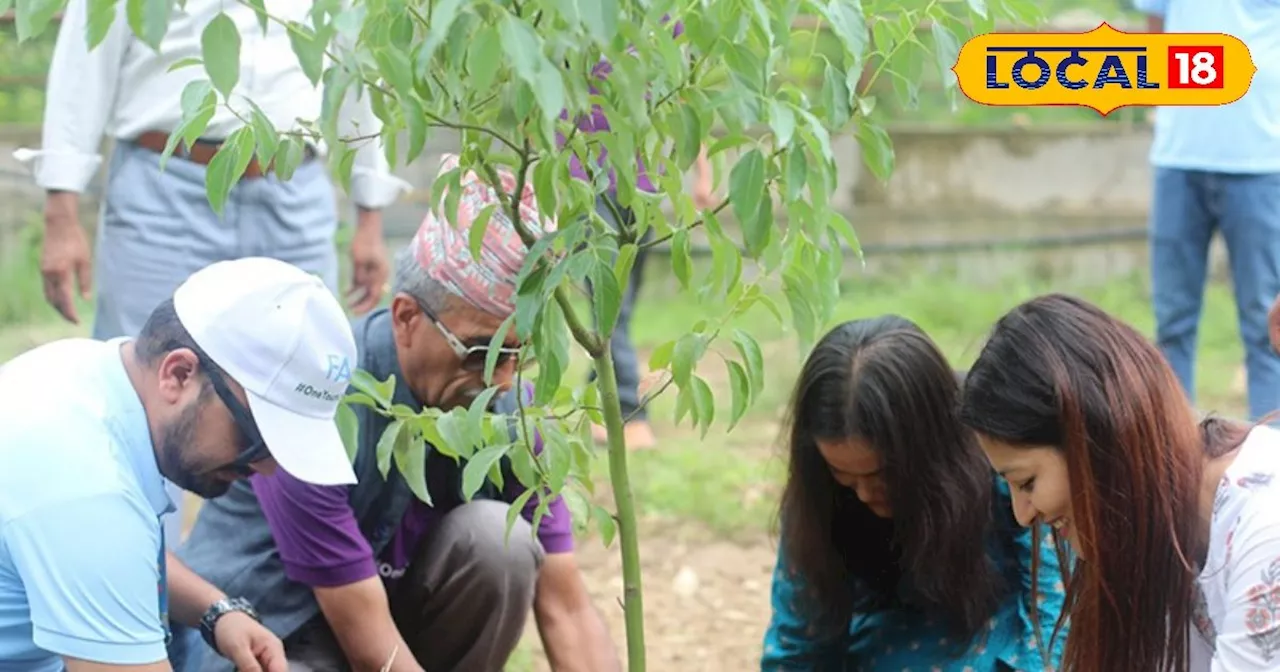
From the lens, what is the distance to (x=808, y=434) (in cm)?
238

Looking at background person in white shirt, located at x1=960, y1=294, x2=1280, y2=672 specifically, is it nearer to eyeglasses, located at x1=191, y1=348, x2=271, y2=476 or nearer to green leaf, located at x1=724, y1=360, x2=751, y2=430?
green leaf, located at x1=724, y1=360, x2=751, y2=430

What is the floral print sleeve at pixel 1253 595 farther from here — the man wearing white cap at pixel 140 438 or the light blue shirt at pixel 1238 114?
the light blue shirt at pixel 1238 114

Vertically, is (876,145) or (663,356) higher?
(876,145)

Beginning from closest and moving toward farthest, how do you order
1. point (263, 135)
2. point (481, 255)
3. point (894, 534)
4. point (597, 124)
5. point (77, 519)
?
1. point (263, 135)
2. point (77, 519)
3. point (597, 124)
4. point (481, 255)
5. point (894, 534)

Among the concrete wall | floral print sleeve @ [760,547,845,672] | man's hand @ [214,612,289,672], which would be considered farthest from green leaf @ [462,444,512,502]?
the concrete wall

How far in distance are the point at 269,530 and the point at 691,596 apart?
1.39 metres

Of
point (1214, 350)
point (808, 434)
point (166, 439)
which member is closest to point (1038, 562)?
point (808, 434)

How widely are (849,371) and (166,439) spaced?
2.91 ft

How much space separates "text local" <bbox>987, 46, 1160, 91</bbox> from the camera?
4211 millimetres

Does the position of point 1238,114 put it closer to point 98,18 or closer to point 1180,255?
point 1180,255

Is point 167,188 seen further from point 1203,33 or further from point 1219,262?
point 1219,262

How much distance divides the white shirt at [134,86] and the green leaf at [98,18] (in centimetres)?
142

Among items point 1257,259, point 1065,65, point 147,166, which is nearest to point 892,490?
point 147,166

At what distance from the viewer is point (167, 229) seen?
306 centimetres
